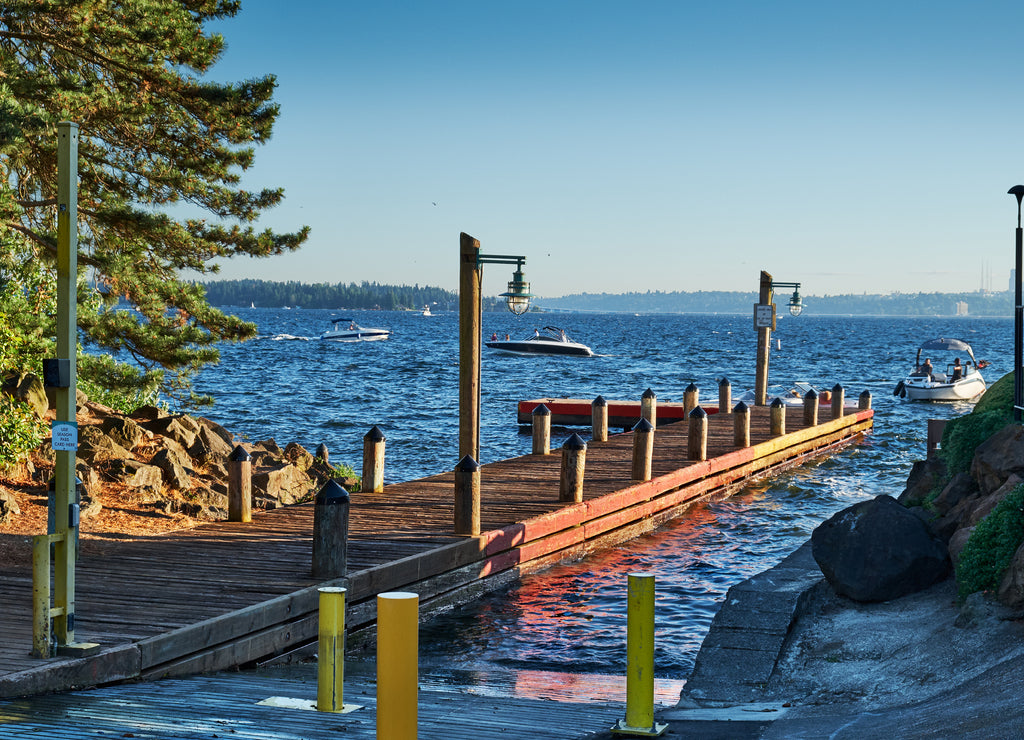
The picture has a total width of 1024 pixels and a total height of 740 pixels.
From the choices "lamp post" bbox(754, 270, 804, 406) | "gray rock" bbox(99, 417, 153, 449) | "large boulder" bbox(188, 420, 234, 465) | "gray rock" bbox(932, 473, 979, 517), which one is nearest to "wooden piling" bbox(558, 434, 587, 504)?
"gray rock" bbox(932, 473, 979, 517)

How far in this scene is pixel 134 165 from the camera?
1450cm

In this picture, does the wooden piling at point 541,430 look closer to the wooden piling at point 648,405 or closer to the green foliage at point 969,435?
the wooden piling at point 648,405

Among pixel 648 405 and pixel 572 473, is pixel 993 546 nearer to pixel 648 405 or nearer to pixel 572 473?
pixel 572 473

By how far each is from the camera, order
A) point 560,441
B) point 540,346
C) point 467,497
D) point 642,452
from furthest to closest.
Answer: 1. point 540,346
2. point 560,441
3. point 642,452
4. point 467,497

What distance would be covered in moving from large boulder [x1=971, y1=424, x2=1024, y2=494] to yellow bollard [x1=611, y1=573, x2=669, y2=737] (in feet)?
16.8

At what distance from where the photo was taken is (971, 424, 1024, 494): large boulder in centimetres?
967

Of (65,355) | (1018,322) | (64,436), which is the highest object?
(1018,322)

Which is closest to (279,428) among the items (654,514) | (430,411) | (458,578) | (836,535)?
(430,411)

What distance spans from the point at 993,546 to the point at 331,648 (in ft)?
17.7

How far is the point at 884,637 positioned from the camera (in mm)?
8750

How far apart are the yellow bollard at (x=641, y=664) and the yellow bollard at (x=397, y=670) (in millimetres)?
1707

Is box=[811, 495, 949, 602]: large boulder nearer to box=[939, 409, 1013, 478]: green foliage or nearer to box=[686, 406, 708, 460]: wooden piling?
box=[939, 409, 1013, 478]: green foliage

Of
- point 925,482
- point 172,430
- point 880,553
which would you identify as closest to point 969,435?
point 925,482

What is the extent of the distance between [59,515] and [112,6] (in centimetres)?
966
